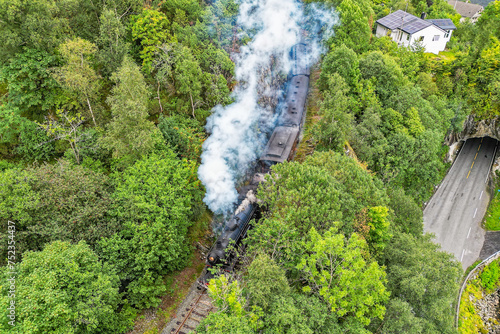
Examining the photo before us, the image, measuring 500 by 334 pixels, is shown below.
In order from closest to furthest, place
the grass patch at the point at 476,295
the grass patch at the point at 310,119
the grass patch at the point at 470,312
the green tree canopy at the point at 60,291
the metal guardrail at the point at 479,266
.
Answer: the green tree canopy at the point at 60,291 < the grass patch at the point at 470,312 < the grass patch at the point at 476,295 < the metal guardrail at the point at 479,266 < the grass patch at the point at 310,119

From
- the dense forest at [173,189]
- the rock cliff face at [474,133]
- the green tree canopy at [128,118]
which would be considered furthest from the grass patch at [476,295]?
the green tree canopy at [128,118]

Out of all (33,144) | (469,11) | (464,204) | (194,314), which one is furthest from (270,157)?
(469,11)

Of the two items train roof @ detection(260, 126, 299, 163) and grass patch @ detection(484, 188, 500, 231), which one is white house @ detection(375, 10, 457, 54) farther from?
train roof @ detection(260, 126, 299, 163)

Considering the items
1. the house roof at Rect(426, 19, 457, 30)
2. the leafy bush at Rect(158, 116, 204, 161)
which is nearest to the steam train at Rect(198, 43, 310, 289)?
the leafy bush at Rect(158, 116, 204, 161)

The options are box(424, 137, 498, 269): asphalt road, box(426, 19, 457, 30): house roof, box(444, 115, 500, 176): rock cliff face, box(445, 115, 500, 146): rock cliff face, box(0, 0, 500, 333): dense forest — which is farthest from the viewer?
box(426, 19, 457, 30): house roof

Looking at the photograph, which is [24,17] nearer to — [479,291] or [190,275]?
[190,275]

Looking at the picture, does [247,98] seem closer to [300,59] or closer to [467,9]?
[300,59]

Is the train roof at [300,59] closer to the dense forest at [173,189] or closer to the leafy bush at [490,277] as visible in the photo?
the dense forest at [173,189]
